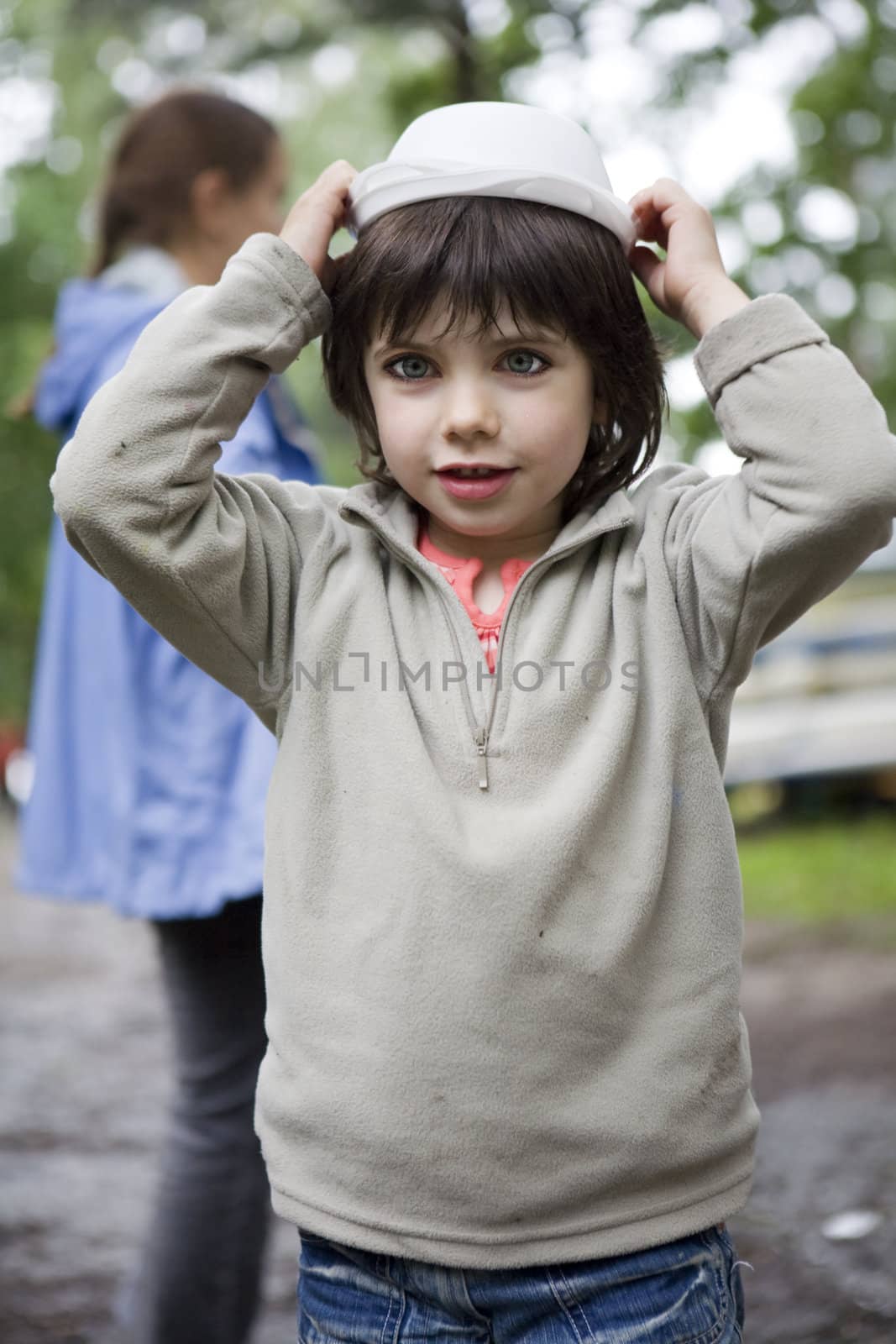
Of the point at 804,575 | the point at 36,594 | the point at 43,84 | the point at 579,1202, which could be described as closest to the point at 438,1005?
the point at 579,1202

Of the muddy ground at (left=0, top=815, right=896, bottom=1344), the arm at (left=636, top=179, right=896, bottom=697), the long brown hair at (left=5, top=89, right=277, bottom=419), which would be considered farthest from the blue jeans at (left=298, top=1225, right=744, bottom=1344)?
the long brown hair at (left=5, top=89, right=277, bottom=419)

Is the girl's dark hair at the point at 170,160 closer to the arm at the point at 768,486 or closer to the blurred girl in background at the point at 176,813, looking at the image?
the blurred girl in background at the point at 176,813

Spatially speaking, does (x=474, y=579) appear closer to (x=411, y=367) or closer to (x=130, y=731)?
(x=411, y=367)

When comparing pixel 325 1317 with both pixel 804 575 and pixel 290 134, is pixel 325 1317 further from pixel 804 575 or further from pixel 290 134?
pixel 290 134

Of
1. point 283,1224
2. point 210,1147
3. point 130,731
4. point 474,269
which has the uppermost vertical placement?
point 474,269

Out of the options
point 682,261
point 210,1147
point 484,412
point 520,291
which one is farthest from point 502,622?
point 210,1147

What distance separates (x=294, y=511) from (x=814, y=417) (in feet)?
1.91

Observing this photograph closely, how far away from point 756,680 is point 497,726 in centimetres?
669

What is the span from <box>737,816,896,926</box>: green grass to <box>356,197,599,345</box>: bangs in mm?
4249

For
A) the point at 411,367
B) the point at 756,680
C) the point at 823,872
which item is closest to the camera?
the point at 411,367

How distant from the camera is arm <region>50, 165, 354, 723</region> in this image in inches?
61.3

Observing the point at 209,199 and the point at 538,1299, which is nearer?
the point at 538,1299

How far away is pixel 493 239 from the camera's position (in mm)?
1573

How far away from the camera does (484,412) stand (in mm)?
1554
